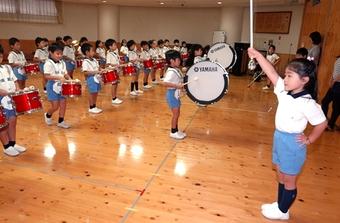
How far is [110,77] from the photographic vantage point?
5359 millimetres

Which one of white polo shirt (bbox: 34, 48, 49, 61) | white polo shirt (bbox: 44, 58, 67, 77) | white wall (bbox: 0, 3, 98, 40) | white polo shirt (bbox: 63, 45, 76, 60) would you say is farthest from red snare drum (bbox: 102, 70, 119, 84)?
white wall (bbox: 0, 3, 98, 40)

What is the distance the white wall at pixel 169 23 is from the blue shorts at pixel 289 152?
13108 millimetres

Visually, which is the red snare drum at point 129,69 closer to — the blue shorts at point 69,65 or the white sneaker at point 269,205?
the blue shorts at point 69,65

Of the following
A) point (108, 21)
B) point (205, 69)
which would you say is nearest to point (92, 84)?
point (205, 69)

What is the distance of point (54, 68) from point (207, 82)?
2262mm

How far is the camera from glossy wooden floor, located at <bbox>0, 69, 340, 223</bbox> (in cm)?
242

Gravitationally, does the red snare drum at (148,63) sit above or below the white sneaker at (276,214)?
above

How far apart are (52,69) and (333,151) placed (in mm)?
4357

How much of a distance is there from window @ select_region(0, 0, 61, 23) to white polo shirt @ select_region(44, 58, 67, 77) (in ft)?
30.2

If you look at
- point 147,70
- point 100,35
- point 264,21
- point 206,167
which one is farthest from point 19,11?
point 206,167

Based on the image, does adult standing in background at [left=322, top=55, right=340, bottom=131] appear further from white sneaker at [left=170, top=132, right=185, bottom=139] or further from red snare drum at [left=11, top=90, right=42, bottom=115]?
red snare drum at [left=11, top=90, right=42, bottom=115]

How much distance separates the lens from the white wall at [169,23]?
47.5ft

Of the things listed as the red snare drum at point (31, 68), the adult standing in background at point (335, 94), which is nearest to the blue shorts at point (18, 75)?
the red snare drum at point (31, 68)

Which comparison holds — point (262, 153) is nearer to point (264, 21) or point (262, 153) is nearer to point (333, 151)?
point (333, 151)
